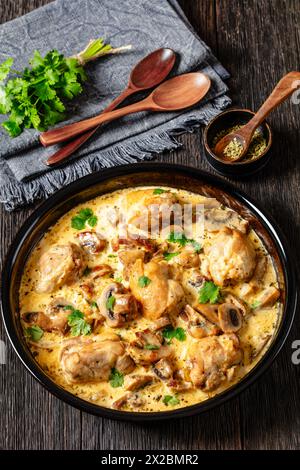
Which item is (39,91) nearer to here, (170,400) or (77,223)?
(77,223)

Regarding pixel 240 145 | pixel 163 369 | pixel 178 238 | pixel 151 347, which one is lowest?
pixel 163 369

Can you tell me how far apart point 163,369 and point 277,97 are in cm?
207

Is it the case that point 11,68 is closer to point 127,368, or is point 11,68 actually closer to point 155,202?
point 155,202

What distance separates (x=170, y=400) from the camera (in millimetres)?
4457

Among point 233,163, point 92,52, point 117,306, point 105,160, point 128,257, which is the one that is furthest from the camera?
point 92,52

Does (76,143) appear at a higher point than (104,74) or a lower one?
lower

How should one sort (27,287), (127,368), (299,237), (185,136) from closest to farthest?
(127,368)
(27,287)
(299,237)
(185,136)

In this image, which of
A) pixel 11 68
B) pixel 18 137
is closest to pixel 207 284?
pixel 18 137

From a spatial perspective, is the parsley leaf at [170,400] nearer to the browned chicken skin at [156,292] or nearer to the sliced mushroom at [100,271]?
the browned chicken skin at [156,292]

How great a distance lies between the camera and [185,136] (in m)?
5.48

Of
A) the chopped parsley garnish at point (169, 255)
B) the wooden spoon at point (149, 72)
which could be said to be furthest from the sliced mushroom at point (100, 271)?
the wooden spoon at point (149, 72)

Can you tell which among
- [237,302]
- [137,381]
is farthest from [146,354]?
[237,302]

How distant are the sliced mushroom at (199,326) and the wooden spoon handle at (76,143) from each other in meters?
1.49

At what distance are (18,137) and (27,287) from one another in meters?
1.15
